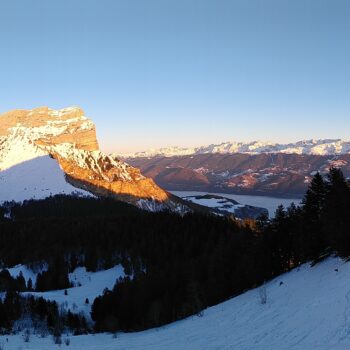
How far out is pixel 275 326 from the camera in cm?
2516

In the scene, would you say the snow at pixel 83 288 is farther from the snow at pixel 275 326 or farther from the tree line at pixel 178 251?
the snow at pixel 275 326

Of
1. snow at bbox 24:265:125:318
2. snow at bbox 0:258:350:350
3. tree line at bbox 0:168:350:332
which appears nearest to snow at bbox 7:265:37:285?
tree line at bbox 0:168:350:332

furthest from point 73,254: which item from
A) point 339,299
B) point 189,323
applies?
point 339,299

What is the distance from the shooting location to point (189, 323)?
117 feet

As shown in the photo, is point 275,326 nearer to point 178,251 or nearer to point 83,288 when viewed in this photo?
point 83,288

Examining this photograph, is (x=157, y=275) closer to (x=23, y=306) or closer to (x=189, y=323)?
(x=23, y=306)

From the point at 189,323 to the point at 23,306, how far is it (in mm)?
35874

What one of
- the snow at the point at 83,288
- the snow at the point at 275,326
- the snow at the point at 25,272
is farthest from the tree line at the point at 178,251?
the snow at the point at 275,326

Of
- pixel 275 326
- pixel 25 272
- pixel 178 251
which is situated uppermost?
pixel 275 326

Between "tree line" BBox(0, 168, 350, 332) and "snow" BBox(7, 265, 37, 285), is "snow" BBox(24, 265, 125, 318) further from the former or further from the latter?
"snow" BBox(7, 265, 37, 285)

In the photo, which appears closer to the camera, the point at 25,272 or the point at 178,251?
the point at 178,251

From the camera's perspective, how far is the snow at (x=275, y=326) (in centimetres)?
2144

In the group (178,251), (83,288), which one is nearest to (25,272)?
(83,288)

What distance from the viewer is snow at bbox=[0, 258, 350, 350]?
21438mm
